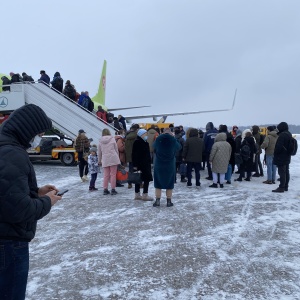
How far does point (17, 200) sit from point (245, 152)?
8.74m

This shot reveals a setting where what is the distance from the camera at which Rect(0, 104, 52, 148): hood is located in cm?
196

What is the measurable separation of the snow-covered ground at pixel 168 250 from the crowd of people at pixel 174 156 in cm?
78

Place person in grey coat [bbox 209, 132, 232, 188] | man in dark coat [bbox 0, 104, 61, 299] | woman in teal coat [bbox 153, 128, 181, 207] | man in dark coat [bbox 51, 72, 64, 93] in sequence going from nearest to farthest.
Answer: man in dark coat [bbox 0, 104, 61, 299]
woman in teal coat [bbox 153, 128, 181, 207]
person in grey coat [bbox 209, 132, 232, 188]
man in dark coat [bbox 51, 72, 64, 93]

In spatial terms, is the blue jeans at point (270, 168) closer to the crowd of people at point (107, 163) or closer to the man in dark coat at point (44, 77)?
the crowd of people at point (107, 163)

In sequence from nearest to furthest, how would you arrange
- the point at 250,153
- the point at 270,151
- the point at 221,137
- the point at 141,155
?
the point at 141,155
the point at 221,137
the point at 270,151
the point at 250,153

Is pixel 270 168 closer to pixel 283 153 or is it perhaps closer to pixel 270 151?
pixel 270 151

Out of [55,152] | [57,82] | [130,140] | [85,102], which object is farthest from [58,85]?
[130,140]

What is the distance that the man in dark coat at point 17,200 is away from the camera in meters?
1.81

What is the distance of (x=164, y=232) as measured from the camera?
197 inches

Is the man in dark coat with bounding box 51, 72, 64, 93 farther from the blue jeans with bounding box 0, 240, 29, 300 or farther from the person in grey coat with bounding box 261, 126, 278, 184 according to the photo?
the blue jeans with bounding box 0, 240, 29, 300

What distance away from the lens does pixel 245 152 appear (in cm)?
970

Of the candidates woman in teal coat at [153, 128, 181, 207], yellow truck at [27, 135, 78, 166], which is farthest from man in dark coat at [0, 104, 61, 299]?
yellow truck at [27, 135, 78, 166]

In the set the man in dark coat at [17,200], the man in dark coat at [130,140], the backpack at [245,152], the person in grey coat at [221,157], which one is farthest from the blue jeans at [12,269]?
the backpack at [245,152]

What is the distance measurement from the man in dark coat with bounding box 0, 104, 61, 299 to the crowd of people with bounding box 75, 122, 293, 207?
463 cm
